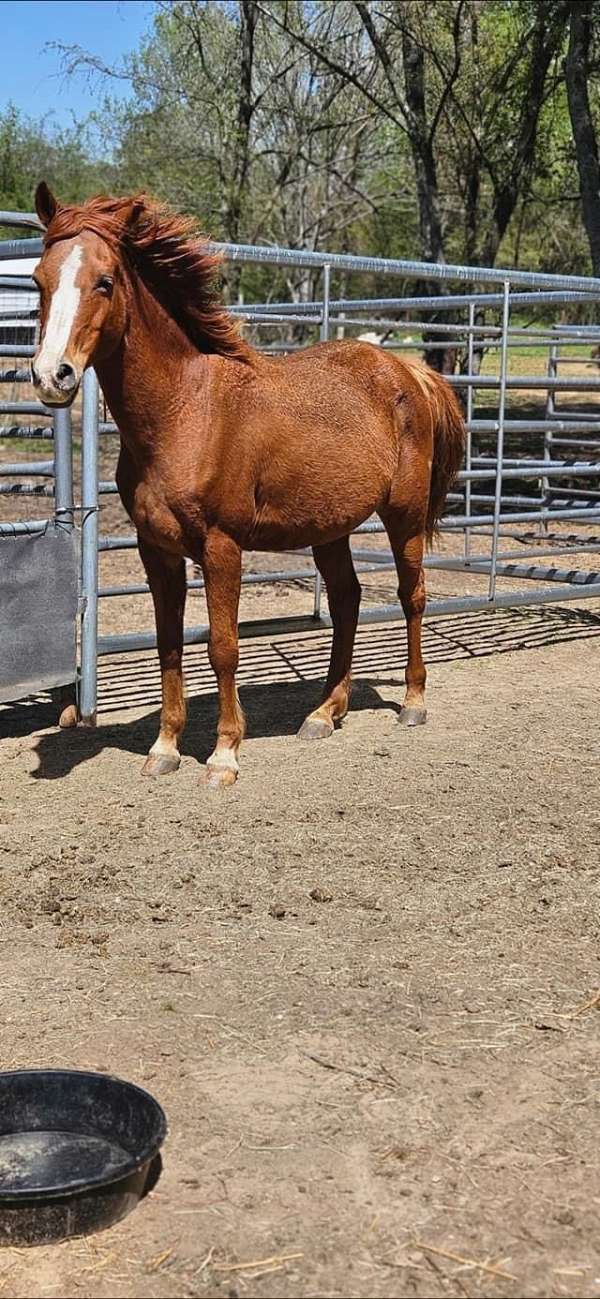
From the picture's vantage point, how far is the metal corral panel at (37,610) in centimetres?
532

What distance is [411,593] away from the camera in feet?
20.1

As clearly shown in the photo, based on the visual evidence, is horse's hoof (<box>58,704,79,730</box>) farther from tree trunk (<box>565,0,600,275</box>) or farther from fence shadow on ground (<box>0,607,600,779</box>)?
tree trunk (<box>565,0,600,275</box>)

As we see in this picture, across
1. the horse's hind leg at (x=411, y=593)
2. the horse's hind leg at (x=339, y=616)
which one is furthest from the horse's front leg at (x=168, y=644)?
the horse's hind leg at (x=411, y=593)

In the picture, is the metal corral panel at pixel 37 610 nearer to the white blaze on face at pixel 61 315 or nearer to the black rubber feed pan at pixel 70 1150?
the white blaze on face at pixel 61 315

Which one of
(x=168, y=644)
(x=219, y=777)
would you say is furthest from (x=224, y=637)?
(x=219, y=777)

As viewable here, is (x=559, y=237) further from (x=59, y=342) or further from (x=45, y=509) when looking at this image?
(x=59, y=342)

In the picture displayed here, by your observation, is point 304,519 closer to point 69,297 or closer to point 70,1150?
point 69,297

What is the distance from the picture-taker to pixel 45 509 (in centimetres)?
1241

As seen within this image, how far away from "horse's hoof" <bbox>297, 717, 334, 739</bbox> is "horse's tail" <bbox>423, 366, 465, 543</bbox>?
3.65ft

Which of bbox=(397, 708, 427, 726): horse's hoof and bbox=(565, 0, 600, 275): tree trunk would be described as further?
bbox=(565, 0, 600, 275): tree trunk

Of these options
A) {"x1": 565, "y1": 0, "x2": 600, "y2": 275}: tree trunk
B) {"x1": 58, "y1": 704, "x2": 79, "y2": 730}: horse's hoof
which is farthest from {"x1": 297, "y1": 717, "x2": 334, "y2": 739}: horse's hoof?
{"x1": 565, "y1": 0, "x2": 600, "y2": 275}: tree trunk

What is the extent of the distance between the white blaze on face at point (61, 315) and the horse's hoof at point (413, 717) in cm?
253

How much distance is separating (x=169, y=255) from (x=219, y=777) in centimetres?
200

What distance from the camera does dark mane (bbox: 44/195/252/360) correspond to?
14.8ft
